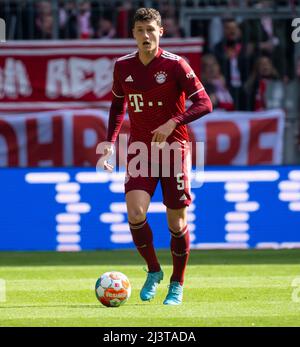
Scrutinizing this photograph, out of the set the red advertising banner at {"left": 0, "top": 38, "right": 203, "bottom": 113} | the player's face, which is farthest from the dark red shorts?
the red advertising banner at {"left": 0, "top": 38, "right": 203, "bottom": 113}

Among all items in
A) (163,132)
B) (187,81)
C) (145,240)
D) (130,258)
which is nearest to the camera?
(163,132)

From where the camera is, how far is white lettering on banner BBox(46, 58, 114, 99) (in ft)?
55.5

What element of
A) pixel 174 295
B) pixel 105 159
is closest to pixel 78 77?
pixel 105 159

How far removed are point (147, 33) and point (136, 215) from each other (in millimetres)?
1525

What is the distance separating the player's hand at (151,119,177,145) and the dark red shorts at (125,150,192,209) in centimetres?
45

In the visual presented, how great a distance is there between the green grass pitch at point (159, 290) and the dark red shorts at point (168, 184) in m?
0.87

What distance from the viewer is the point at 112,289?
30.2 ft

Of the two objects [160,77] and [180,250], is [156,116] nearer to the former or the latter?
[160,77]

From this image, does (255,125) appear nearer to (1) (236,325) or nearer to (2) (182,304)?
(2) (182,304)

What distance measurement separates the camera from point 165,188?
9.47 m

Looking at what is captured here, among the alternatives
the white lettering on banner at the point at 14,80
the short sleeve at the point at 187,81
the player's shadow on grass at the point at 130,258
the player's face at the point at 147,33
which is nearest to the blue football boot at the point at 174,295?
the short sleeve at the point at 187,81
